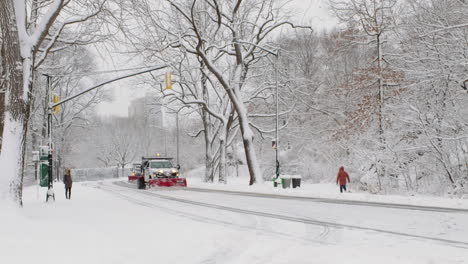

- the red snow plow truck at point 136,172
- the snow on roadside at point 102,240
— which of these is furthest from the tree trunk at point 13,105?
the red snow plow truck at point 136,172

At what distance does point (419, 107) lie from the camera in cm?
2355

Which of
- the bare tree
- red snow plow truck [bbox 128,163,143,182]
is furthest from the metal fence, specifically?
the bare tree

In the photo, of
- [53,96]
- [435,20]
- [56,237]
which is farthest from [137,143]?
[56,237]

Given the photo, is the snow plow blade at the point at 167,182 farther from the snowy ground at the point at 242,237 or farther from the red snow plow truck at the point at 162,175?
the snowy ground at the point at 242,237

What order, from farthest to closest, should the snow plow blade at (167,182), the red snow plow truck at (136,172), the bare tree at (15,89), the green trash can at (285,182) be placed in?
the red snow plow truck at (136,172), the snow plow blade at (167,182), the green trash can at (285,182), the bare tree at (15,89)

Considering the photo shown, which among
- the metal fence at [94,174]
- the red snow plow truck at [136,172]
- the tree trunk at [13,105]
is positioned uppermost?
the tree trunk at [13,105]

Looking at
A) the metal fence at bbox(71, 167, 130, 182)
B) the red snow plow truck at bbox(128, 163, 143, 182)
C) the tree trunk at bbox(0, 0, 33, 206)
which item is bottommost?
the metal fence at bbox(71, 167, 130, 182)

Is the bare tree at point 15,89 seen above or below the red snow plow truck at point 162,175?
above

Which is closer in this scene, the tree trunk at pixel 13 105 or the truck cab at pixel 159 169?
the tree trunk at pixel 13 105

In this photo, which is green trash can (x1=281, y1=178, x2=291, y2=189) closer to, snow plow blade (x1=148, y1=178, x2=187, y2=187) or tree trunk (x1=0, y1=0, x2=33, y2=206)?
snow plow blade (x1=148, y1=178, x2=187, y2=187)

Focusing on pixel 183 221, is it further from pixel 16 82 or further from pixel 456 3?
pixel 456 3

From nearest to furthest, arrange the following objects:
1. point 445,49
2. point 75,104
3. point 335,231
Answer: point 335,231, point 445,49, point 75,104

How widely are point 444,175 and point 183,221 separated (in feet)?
56.3

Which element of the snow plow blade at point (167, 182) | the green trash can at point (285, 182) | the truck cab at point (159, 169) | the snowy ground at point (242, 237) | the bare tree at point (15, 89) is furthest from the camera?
the truck cab at point (159, 169)
